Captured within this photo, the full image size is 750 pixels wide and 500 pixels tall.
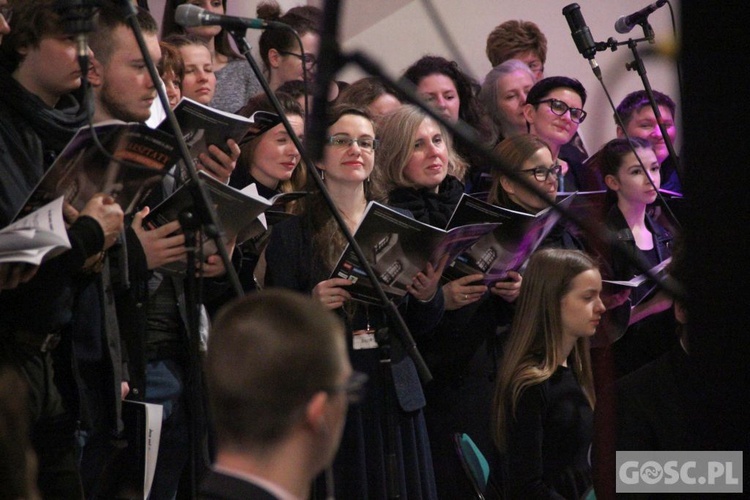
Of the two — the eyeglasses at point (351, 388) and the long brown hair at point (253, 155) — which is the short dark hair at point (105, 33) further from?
the eyeglasses at point (351, 388)

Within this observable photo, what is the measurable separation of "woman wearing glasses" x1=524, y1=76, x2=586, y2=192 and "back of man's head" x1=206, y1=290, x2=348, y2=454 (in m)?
2.94

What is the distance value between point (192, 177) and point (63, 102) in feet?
2.06

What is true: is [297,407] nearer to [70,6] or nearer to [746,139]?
[746,139]

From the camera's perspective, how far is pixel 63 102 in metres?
2.64

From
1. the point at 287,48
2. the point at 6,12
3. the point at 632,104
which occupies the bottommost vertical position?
the point at 6,12

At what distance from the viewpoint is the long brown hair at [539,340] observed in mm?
2891

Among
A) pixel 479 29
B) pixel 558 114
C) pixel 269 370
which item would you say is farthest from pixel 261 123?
pixel 479 29

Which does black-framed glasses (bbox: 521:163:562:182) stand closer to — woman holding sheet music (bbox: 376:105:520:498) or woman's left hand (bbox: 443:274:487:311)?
woman holding sheet music (bbox: 376:105:520:498)

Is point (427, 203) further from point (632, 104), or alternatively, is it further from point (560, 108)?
point (632, 104)

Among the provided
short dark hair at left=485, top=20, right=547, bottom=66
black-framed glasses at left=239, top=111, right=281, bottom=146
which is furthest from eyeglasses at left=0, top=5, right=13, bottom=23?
short dark hair at left=485, top=20, right=547, bottom=66

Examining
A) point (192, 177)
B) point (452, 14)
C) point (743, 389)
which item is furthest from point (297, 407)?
point (452, 14)

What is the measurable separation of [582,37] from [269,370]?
252 cm

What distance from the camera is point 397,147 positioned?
143 inches

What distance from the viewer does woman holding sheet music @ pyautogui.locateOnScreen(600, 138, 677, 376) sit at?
12.1 ft
